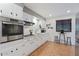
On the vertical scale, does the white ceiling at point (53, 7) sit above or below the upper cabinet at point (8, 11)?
above

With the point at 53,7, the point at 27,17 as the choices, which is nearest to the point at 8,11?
the point at 53,7

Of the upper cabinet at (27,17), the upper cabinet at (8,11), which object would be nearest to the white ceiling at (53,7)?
the upper cabinet at (8,11)

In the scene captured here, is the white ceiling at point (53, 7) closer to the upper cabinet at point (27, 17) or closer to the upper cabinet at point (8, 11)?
the upper cabinet at point (8, 11)

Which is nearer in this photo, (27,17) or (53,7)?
(53,7)

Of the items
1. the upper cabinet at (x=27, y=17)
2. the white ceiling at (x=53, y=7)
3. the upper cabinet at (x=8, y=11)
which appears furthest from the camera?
the upper cabinet at (x=27, y=17)

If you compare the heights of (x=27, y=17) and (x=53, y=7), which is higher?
(x=53, y=7)

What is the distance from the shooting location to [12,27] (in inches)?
76.5

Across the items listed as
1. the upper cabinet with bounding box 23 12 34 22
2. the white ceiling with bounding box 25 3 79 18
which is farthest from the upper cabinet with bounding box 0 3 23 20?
the upper cabinet with bounding box 23 12 34 22

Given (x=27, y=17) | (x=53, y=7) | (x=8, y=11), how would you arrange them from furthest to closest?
1. (x=27, y=17)
2. (x=53, y=7)
3. (x=8, y=11)

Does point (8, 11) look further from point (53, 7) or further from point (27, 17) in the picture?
point (27, 17)

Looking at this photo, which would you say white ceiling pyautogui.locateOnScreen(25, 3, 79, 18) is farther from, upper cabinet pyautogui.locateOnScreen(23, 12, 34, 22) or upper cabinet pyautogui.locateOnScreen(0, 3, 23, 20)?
upper cabinet pyautogui.locateOnScreen(23, 12, 34, 22)

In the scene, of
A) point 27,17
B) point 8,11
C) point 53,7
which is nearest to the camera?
point 8,11

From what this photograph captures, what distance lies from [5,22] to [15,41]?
532 mm

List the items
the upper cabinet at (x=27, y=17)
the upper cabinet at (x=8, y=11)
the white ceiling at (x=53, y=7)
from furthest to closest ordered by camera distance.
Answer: the upper cabinet at (x=27, y=17) < the white ceiling at (x=53, y=7) < the upper cabinet at (x=8, y=11)
